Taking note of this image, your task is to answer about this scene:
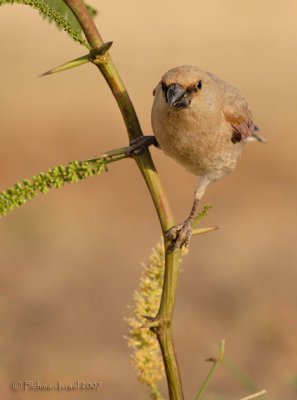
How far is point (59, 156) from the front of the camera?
30.9ft

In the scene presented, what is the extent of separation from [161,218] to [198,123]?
4.73 feet

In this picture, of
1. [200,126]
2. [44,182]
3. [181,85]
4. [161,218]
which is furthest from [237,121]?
[44,182]

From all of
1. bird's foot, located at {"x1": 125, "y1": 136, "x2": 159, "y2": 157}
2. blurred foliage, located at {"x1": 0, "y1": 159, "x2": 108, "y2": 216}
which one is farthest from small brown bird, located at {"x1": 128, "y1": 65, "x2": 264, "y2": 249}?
blurred foliage, located at {"x1": 0, "y1": 159, "x2": 108, "y2": 216}

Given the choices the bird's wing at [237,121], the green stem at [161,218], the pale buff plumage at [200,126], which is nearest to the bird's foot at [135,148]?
the green stem at [161,218]

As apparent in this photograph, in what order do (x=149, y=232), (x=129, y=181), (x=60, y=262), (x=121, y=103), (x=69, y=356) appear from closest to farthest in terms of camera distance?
(x=121, y=103) < (x=69, y=356) < (x=60, y=262) < (x=149, y=232) < (x=129, y=181)

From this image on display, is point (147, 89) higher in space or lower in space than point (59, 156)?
higher

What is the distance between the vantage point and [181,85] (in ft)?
8.54

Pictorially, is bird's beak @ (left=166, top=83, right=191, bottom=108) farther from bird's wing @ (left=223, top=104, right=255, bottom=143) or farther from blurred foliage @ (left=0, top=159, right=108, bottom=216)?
blurred foliage @ (left=0, top=159, right=108, bottom=216)

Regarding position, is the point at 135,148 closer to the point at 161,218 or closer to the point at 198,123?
the point at 161,218

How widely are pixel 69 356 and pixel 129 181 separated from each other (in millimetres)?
5046

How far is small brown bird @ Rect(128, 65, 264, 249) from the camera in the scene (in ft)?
8.64

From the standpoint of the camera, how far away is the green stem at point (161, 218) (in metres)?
1.46

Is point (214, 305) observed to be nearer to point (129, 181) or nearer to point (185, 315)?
point (185, 315)

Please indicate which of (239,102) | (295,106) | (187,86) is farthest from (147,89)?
(187,86)
